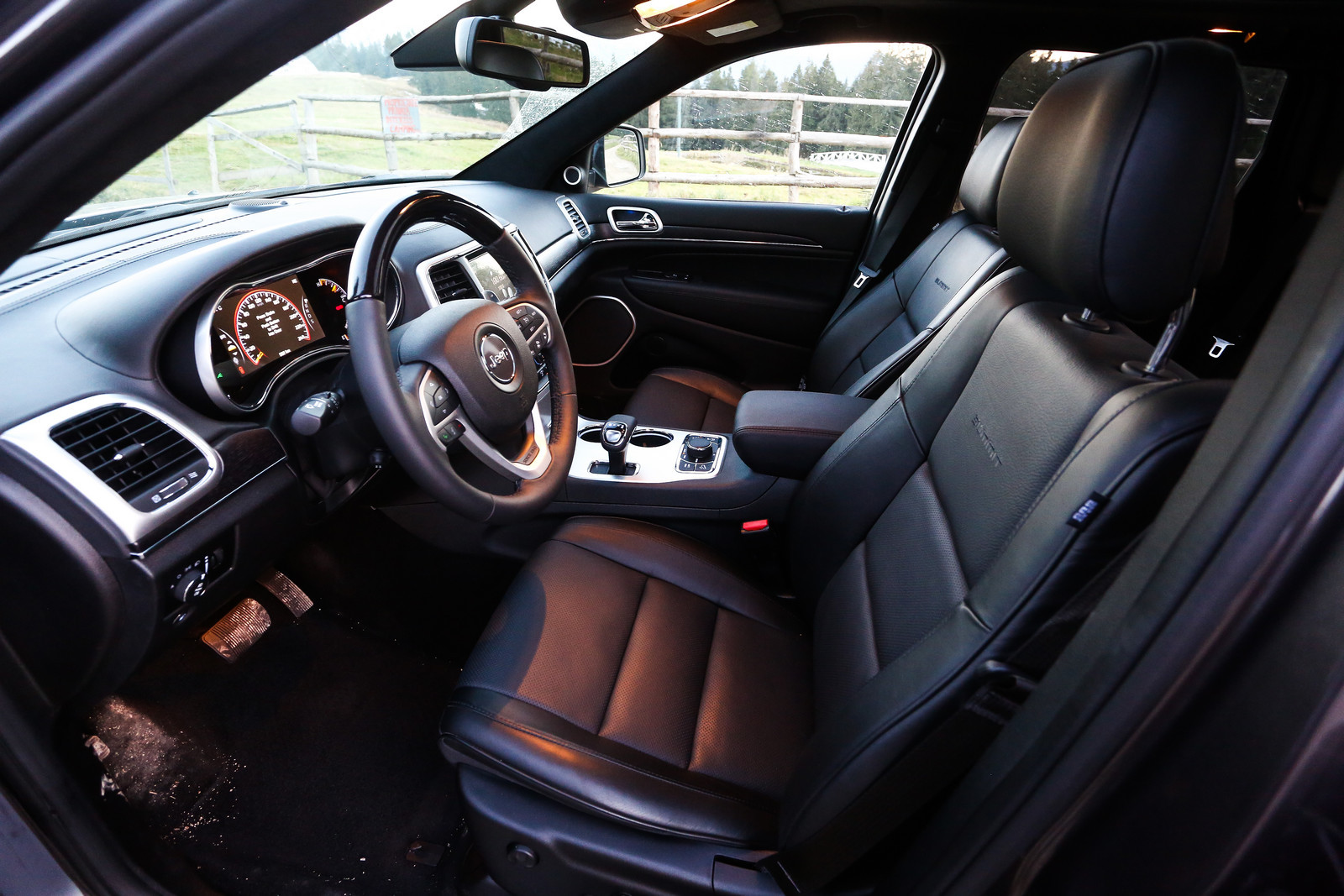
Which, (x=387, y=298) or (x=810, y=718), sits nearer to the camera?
(x=810, y=718)

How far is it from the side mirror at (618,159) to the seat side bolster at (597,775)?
2.16 meters

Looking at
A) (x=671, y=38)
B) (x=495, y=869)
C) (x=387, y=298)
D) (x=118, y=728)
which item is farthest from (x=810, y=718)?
(x=671, y=38)

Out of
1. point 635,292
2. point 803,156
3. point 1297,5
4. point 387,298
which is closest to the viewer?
point 387,298

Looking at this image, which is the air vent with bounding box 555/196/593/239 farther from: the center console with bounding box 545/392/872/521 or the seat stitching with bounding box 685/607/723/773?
the seat stitching with bounding box 685/607/723/773

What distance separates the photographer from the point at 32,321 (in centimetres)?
108

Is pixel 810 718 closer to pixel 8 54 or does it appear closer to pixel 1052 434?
pixel 1052 434

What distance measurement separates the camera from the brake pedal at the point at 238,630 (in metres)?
1.53

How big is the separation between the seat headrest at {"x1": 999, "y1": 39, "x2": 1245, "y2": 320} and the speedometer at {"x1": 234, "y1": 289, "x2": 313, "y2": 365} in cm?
119

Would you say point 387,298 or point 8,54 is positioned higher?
point 8,54

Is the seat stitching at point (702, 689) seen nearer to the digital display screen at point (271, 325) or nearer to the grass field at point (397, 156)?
the digital display screen at point (271, 325)

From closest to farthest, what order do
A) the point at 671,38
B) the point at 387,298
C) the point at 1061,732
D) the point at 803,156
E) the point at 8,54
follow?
the point at 8,54 → the point at 1061,732 → the point at 387,298 → the point at 671,38 → the point at 803,156

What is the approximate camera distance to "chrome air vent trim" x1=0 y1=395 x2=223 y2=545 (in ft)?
2.99

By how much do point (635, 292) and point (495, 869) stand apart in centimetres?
209

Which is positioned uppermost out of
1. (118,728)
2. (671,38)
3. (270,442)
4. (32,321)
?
(671,38)
